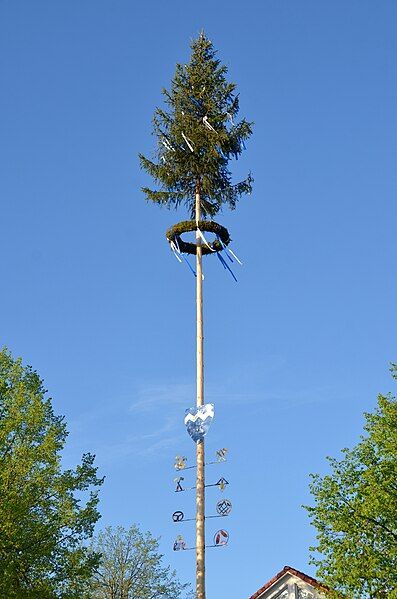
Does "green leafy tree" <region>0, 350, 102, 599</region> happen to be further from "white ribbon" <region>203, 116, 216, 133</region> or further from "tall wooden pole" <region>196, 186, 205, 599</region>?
"white ribbon" <region>203, 116, 216, 133</region>

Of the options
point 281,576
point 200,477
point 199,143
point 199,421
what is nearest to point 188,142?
point 199,143

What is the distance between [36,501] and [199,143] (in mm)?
14412

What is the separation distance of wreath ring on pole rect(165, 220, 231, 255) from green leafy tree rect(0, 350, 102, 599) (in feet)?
23.5

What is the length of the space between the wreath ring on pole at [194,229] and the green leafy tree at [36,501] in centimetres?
717

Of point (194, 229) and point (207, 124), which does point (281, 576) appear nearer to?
point (194, 229)

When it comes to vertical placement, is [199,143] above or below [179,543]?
above

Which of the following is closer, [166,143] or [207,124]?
[207,124]

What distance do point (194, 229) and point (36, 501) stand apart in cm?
1099

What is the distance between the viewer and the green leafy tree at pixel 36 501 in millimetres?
26375

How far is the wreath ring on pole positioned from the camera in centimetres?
3120

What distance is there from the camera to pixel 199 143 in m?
32.8

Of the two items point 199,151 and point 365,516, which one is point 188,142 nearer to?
point 199,151

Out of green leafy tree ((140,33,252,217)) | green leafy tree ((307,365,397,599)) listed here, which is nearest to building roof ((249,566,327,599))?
green leafy tree ((307,365,397,599))

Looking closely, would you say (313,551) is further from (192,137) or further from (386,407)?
(192,137)
